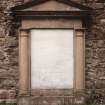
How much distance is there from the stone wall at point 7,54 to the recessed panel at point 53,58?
0.44 meters

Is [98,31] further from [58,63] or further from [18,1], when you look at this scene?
[18,1]

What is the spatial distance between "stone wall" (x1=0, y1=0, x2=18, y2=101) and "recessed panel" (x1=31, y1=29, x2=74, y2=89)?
44 cm

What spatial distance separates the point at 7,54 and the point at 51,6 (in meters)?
1.58

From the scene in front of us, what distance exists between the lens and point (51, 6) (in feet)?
40.7

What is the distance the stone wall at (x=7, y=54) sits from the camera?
492 inches

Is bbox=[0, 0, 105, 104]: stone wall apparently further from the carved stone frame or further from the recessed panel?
the recessed panel

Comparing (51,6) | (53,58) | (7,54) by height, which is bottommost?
(53,58)

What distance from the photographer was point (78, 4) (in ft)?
40.5

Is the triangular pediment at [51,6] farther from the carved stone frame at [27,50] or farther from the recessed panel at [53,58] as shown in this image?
the recessed panel at [53,58]

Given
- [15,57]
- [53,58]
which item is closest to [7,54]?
[15,57]

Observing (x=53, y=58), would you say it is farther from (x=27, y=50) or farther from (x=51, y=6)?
(x=51, y=6)

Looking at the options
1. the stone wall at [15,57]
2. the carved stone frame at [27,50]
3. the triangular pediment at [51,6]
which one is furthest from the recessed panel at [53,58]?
the triangular pediment at [51,6]

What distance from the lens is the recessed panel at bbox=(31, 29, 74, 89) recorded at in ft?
41.0

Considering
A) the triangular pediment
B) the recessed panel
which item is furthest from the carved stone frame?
the triangular pediment
